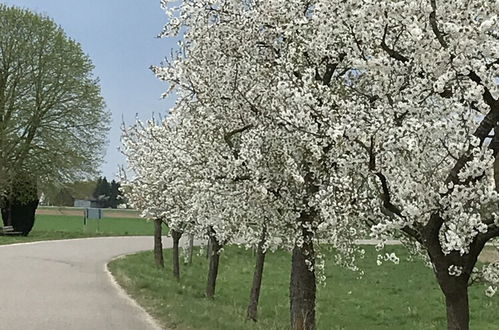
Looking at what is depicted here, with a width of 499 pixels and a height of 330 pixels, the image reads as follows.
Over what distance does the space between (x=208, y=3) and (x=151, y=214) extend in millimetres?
12802

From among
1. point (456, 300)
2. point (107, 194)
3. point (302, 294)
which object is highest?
point (107, 194)

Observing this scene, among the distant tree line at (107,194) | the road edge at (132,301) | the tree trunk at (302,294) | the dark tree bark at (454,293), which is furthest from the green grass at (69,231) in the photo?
the distant tree line at (107,194)

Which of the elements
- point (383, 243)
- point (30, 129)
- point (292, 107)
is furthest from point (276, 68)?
point (30, 129)

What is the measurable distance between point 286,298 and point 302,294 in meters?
10.6

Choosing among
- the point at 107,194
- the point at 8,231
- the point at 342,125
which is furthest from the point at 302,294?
the point at 107,194

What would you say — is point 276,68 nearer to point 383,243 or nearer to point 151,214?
point 383,243

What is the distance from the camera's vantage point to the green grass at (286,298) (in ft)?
39.0

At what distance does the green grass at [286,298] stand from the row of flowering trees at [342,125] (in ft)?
6.43

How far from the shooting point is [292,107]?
7.44m

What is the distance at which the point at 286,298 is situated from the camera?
20.5 m

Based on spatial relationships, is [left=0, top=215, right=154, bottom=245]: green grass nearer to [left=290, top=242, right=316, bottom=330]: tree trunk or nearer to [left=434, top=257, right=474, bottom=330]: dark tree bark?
[left=290, top=242, right=316, bottom=330]: tree trunk

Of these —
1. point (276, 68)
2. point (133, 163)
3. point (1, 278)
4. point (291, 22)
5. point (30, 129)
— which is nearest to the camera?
point (291, 22)

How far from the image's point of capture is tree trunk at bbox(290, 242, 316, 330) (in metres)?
9.88

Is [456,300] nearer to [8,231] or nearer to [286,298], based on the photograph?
[286,298]
